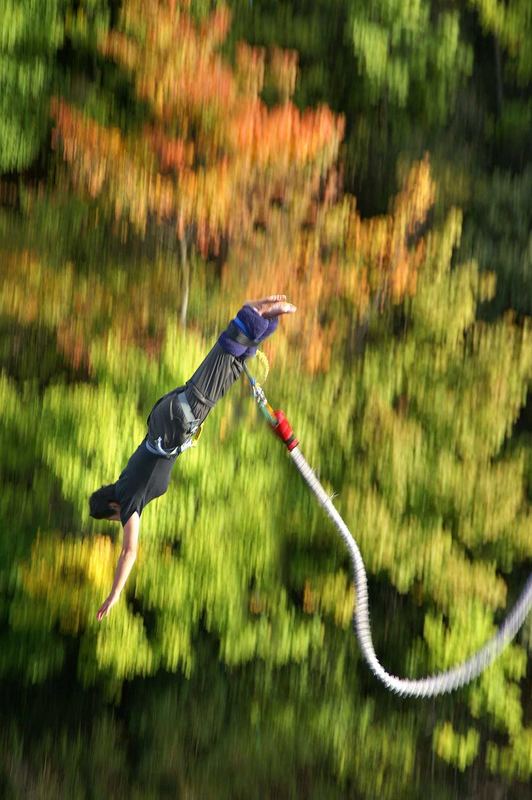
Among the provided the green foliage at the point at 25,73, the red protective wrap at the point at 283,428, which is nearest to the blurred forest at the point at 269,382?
the green foliage at the point at 25,73

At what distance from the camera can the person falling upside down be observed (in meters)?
4.51

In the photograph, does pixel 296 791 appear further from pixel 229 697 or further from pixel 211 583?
pixel 211 583

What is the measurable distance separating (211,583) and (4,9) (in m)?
5.31

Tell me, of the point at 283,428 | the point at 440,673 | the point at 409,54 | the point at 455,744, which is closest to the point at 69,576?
the point at 283,428

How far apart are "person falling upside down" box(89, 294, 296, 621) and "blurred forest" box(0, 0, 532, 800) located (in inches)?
42.4

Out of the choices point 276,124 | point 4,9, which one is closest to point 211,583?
point 276,124

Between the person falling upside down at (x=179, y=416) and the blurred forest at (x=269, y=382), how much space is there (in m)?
1.08

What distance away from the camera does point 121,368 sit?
6.54m

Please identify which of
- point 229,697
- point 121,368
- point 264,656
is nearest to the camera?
point 121,368

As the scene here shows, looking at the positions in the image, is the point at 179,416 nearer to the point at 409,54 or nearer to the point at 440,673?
the point at 440,673

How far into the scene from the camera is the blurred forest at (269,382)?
6.64 meters

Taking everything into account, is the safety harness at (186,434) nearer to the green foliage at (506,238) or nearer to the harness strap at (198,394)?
the harness strap at (198,394)

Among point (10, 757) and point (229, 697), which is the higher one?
point (229, 697)

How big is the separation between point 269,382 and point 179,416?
2356mm
